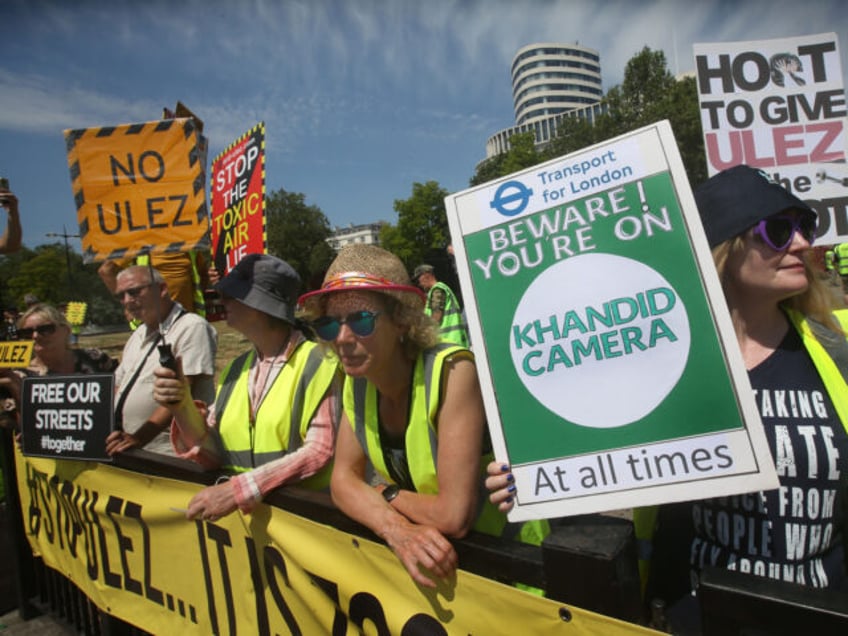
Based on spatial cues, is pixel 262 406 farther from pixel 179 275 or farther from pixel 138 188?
pixel 179 275

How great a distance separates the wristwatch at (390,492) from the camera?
1614 millimetres

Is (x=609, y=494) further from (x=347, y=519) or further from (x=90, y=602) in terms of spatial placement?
(x=90, y=602)

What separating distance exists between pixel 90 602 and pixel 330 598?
2.21 meters

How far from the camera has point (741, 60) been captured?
10.4ft

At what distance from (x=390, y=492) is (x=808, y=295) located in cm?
134

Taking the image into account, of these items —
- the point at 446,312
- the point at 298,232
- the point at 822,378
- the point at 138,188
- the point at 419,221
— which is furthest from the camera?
the point at 298,232

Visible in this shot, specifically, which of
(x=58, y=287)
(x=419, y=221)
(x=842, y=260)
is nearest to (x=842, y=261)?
(x=842, y=260)

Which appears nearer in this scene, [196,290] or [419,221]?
[196,290]

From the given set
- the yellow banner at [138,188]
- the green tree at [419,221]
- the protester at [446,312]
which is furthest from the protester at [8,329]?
the green tree at [419,221]

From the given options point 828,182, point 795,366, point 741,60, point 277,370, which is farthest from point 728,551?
point 741,60

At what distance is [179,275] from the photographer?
4387mm

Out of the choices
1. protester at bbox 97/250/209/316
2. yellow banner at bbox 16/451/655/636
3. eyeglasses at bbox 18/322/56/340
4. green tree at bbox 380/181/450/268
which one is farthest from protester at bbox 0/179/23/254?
green tree at bbox 380/181/450/268

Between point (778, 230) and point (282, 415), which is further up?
point (778, 230)

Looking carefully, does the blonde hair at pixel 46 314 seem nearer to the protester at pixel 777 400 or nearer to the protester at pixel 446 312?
the protester at pixel 777 400
